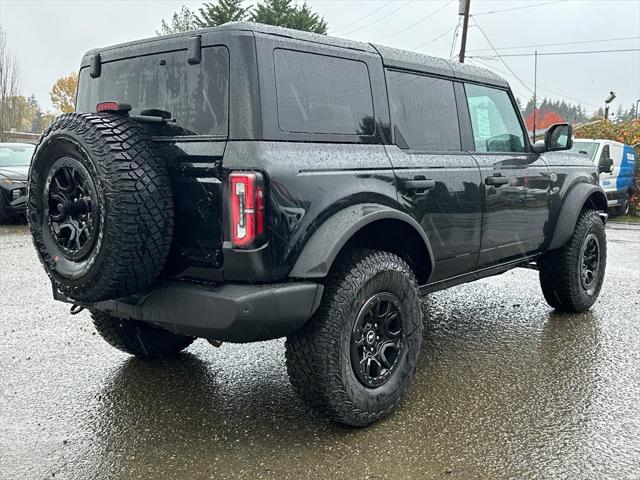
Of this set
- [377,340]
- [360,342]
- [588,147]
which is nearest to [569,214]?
[377,340]

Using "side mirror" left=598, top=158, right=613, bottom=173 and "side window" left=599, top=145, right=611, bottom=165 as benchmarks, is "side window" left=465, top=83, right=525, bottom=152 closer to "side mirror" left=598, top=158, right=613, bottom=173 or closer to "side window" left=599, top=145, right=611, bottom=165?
"side mirror" left=598, top=158, right=613, bottom=173

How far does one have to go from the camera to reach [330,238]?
270cm

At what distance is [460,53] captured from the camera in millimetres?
22656

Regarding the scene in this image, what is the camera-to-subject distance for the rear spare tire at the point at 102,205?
247 cm

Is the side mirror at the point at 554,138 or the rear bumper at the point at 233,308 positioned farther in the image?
the side mirror at the point at 554,138

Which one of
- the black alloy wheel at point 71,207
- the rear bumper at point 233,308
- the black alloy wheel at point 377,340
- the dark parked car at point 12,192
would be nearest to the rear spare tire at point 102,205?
the black alloy wheel at point 71,207

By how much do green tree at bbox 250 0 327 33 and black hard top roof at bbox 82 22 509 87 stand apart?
992 inches

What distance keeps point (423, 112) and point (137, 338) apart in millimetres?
2294

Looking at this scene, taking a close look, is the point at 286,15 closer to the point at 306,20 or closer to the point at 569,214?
the point at 306,20

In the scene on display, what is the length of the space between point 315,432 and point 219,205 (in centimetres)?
124

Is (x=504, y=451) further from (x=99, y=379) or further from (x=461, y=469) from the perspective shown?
(x=99, y=379)

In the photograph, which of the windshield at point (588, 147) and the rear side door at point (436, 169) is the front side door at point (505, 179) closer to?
the rear side door at point (436, 169)

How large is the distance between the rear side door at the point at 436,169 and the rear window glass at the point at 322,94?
0.24 meters

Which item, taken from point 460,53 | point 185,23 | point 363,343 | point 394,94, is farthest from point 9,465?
point 185,23
